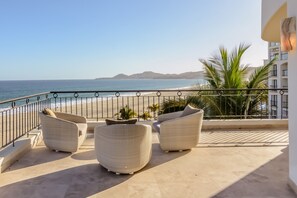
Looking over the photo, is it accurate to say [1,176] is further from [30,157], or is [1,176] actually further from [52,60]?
[52,60]

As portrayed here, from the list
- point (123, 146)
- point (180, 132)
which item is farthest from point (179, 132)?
point (123, 146)

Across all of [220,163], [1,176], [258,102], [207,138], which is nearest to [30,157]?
[1,176]

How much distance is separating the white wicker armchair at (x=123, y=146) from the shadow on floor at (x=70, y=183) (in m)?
0.13

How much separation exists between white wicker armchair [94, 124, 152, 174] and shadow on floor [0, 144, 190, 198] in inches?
5.1

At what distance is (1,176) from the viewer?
3.22 meters

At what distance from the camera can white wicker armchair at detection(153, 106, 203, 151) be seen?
160 inches

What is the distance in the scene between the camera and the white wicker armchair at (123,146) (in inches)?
123

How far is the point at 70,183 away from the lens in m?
2.99

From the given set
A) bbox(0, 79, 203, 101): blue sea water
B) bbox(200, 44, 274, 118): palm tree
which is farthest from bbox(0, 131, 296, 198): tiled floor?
bbox(0, 79, 203, 101): blue sea water

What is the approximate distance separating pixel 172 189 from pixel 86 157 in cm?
169

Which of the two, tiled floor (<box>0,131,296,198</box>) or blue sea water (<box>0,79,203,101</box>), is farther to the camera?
blue sea water (<box>0,79,203,101</box>)

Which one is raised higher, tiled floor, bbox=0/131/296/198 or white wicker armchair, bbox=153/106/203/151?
white wicker armchair, bbox=153/106/203/151

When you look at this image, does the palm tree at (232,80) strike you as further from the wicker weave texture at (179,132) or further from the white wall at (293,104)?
the white wall at (293,104)

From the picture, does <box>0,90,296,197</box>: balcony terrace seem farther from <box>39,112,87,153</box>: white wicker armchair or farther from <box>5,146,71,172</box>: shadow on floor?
<box>39,112,87,153</box>: white wicker armchair
